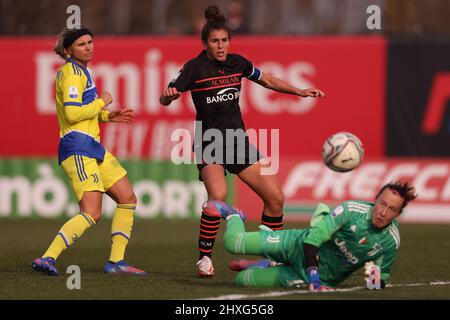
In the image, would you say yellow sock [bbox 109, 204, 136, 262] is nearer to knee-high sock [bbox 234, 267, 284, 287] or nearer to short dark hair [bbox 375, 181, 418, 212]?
knee-high sock [bbox 234, 267, 284, 287]

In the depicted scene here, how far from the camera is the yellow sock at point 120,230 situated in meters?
A: 11.6

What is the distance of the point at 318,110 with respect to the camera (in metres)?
21.8

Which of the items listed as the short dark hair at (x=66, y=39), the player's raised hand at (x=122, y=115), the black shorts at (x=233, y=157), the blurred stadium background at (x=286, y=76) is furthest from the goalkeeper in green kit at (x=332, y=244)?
the blurred stadium background at (x=286, y=76)

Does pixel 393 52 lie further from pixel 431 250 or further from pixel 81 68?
pixel 81 68

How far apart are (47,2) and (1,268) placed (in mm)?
11496

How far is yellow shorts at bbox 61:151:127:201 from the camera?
11312mm

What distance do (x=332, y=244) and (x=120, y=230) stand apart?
2.66 m

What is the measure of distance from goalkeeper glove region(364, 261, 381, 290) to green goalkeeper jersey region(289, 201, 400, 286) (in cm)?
Answer: 5

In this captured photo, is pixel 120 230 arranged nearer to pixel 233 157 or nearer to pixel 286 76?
pixel 233 157

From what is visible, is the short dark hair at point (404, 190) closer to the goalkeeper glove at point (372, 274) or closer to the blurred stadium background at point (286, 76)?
the goalkeeper glove at point (372, 274)

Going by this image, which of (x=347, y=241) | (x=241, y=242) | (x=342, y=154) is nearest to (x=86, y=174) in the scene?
(x=241, y=242)

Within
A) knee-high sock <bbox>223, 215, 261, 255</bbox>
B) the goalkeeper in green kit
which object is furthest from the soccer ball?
knee-high sock <bbox>223, 215, 261, 255</bbox>

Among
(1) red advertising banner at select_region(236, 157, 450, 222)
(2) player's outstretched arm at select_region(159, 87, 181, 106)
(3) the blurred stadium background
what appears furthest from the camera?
(3) the blurred stadium background
